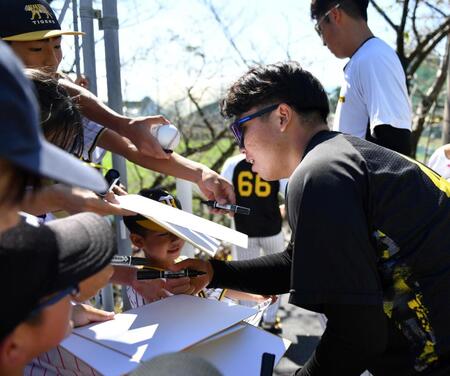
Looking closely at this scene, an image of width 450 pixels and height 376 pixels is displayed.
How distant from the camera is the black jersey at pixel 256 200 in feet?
15.9

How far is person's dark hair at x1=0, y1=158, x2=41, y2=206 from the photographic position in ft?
2.67

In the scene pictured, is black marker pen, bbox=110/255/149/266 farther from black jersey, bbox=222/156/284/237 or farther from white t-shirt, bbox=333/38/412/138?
black jersey, bbox=222/156/284/237

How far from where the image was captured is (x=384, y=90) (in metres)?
2.90

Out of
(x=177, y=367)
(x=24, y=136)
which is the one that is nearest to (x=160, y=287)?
(x=177, y=367)

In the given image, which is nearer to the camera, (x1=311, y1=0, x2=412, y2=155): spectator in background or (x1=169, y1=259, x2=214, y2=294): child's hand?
(x1=169, y1=259, x2=214, y2=294): child's hand

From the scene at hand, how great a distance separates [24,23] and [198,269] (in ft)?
5.07

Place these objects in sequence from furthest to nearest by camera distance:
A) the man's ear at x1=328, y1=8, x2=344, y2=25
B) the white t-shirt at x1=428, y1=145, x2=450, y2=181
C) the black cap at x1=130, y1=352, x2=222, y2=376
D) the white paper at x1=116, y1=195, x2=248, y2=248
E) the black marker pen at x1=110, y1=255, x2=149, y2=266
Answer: the white t-shirt at x1=428, y1=145, x2=450, y2=181 < the man's ear at x1=328, y1=8, x2=344, y2=25 < the black marker pen at x1=110, y1=255, x2=149, y2=266 < the white paper at x1=116, y1=195, x2=248, y2=248 < the black cap at x1=130, y1=352, x2=222, y2=376

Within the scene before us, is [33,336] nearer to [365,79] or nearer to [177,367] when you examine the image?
[177,367]

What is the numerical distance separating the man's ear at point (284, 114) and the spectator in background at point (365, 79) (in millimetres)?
1380

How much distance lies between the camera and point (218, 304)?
1.61 meters

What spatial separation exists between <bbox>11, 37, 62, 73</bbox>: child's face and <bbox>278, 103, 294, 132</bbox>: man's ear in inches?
52.6

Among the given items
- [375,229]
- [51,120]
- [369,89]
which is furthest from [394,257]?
[369,89]

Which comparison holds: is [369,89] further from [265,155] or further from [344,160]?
[344,160]

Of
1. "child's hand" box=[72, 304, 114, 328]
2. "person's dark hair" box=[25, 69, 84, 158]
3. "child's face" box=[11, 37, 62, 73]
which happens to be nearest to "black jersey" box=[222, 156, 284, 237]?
"child's face" box=[11, 37, 62, 73]
